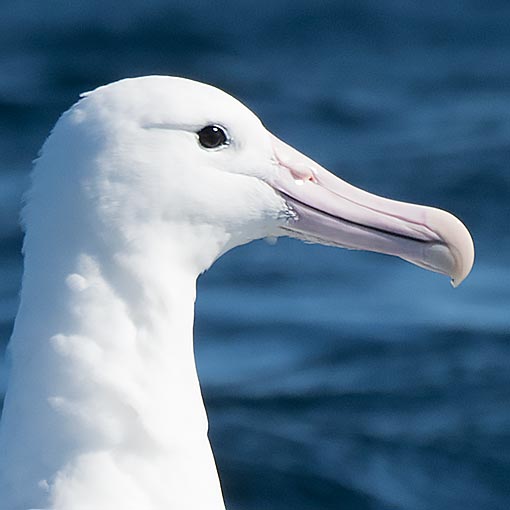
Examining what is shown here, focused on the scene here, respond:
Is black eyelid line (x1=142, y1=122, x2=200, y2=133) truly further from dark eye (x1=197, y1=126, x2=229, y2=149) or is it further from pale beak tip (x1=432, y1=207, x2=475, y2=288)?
pale beak tip (x1=432, y1=207, x2=475, y2=288)

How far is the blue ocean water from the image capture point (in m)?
8.51

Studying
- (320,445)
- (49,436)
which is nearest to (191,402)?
(49,436)

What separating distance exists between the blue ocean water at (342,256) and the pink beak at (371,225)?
9.37 ft

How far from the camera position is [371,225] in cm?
546

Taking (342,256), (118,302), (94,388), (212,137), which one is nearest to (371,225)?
(212,137)

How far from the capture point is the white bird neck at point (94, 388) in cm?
490

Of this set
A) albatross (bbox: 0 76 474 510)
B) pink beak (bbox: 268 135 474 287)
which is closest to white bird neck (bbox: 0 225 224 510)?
albatross (bbox: 0 76 474 510)

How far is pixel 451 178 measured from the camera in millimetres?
11164

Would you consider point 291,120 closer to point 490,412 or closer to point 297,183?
point 490,412

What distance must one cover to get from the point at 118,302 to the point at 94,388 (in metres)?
0.24

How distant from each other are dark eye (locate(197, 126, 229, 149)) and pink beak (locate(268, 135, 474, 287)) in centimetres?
29

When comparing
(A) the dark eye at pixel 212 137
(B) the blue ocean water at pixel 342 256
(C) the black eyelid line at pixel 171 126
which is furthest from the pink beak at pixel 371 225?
(B) the blue ocean water at pixel 342 256

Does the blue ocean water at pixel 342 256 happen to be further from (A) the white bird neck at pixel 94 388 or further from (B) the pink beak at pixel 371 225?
(A) the white bird neck at pixel 94 388

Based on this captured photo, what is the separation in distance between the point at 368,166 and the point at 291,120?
0.86m
